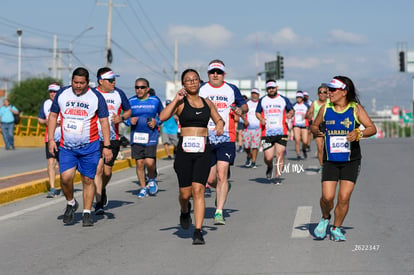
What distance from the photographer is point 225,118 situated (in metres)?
10.2

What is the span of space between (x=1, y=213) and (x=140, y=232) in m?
3.11

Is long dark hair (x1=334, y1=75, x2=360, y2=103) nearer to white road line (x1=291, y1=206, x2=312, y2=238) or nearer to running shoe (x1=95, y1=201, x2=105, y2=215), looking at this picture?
white road line (x1=291, y1=206, x2=312, y2=238)

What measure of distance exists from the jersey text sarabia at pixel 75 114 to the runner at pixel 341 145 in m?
3.00

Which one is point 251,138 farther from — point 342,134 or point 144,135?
point 342,134

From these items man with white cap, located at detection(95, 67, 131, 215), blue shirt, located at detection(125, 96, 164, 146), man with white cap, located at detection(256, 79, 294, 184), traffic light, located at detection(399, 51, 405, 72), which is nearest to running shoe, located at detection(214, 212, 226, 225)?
man with white cap, located at detection(95, 67, 131, 215)

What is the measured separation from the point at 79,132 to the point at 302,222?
2916 mm

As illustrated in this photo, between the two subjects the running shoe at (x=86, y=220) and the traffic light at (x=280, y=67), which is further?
the traffic light at (x=280, y=67)

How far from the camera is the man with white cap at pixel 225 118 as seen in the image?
996 cm

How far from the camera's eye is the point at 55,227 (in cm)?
953

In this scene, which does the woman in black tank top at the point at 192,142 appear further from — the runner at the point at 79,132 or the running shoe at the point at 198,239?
the runner at the point at 79,132

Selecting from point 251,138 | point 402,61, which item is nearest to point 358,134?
point 251,138

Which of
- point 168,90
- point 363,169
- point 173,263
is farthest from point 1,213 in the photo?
point 168,90

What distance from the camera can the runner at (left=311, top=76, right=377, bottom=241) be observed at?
7980 millimetres

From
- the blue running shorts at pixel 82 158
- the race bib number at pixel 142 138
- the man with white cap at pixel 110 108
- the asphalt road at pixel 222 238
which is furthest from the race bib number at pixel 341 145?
the race bib number at pixel 142 138
